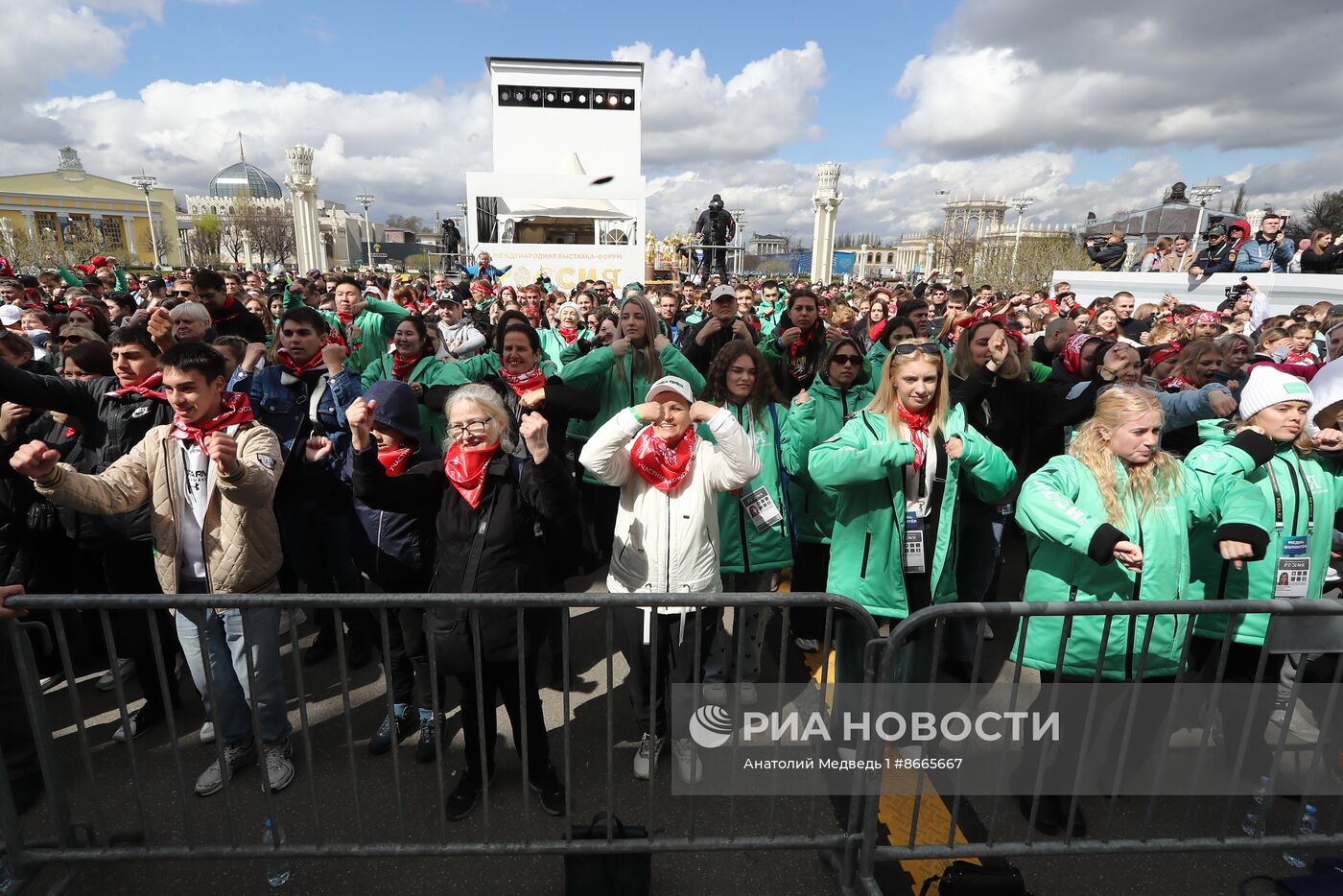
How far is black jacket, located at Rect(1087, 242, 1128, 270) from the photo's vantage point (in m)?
16.1

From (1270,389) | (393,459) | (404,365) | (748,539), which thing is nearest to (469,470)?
(393,459)

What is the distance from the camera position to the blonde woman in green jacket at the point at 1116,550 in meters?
2.63

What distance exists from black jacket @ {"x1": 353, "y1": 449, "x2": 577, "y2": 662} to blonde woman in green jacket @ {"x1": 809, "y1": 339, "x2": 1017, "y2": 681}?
3.84ft

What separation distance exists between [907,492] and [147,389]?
12.2 ft

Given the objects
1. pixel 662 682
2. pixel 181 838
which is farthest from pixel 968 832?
pixel 181 838

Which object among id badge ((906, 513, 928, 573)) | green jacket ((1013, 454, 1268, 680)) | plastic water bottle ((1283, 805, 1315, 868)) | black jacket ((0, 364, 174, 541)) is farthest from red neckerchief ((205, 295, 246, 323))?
plastic water bottle ((1283, 805, 1315, 868))

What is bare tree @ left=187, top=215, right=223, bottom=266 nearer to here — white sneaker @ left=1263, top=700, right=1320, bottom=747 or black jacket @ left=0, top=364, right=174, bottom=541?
black jacket @ left=0, top=364, right=174, bottom=541

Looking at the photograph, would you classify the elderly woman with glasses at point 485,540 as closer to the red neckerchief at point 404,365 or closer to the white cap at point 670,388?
the white cap at point 670,388

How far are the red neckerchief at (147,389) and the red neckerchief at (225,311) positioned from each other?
320cm

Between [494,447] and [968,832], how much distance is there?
2574 millimetres

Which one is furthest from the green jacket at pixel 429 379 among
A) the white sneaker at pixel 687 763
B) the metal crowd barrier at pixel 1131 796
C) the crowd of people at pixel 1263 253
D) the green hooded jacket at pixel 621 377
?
the crowd of people at pixel 1263 253

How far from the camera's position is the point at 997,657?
13.8 ft

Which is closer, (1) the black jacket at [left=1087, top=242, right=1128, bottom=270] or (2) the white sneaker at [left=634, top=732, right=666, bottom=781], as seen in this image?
(2) the white sneaker at [left=634, top=732, right=666, bottom=781]

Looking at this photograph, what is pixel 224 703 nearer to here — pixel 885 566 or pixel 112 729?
pixel 112 729
